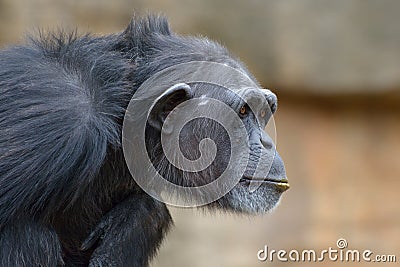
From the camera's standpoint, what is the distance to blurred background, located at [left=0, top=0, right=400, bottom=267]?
28.2 ft

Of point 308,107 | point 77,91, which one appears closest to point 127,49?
point 77,91

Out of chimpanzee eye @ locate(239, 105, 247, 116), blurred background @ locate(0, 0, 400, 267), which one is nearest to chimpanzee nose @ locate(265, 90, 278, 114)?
chimpanzee eye @ locate(239, 105, 247, 116)

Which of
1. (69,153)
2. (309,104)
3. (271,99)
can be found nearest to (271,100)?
(271,99)

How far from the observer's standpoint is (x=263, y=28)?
8.77m

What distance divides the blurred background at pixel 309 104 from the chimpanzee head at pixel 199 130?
3907 mm

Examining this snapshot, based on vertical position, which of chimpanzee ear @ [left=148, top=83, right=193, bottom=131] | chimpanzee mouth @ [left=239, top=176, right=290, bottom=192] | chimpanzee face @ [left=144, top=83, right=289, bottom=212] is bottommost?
chimpanzee mouth @ [left=239, top=176, right=290, bottom=192]

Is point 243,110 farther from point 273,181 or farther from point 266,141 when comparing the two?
point 273,181

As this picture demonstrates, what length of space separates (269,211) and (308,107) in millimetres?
4649

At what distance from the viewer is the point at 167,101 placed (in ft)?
14.6

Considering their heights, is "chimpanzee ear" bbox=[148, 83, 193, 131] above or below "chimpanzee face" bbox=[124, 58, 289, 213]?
above

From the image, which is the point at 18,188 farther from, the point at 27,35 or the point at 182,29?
the point at 182,29

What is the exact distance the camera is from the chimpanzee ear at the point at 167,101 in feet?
14.4

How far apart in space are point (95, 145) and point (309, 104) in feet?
17.8

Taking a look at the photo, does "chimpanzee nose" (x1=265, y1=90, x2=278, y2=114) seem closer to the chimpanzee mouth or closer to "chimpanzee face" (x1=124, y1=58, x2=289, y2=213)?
"chimpanzee face" (x1=124, y1=58, x2=289, y2=213)
